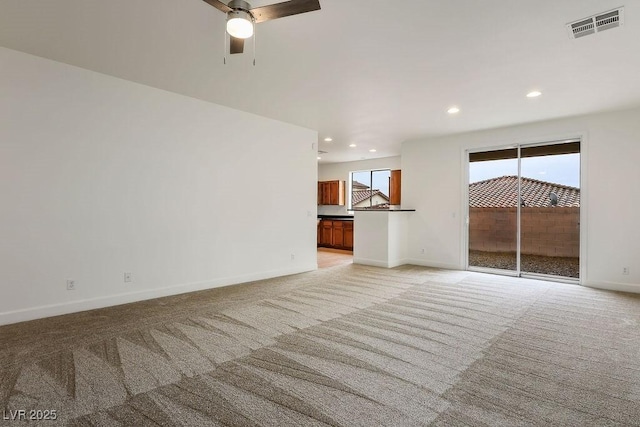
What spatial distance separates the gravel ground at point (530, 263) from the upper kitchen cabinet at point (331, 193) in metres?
4.70

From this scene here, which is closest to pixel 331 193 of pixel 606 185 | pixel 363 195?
pixel 363 195

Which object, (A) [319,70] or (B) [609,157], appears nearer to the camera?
(A) [319,70]

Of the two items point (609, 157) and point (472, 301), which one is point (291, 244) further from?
point (609, 157)

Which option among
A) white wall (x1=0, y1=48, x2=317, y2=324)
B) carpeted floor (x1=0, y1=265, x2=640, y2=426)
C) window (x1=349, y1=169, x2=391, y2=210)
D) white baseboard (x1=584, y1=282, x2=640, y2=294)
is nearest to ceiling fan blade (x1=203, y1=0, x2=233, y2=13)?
white wall (x1=0, y1=48, x2=317, y2=324)

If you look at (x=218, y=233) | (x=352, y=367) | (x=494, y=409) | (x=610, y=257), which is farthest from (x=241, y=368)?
(x=610, y=257)

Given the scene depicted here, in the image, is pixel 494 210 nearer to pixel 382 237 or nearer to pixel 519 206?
pixel 519 206

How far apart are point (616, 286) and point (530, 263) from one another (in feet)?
4.15

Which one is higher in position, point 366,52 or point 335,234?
point 366,52

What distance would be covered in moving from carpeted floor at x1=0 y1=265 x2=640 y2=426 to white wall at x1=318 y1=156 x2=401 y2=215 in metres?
5.72

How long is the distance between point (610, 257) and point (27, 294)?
25.3 ft

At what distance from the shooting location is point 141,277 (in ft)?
13.6

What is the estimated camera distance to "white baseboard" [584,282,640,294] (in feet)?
15.8

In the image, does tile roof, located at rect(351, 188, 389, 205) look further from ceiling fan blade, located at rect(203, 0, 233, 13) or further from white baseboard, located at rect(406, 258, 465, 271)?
ceiling fan blade, located at rect(203, 0, 233, 13)

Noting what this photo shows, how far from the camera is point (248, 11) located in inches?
88.4
